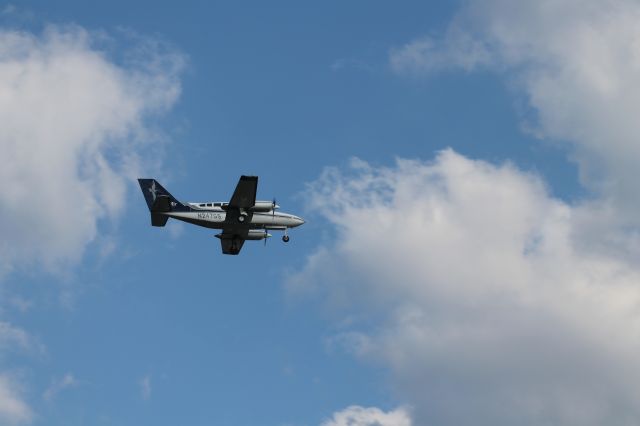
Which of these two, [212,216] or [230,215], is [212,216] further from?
[230,215]

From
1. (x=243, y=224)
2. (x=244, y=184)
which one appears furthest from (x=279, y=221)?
(x=244, y=184)

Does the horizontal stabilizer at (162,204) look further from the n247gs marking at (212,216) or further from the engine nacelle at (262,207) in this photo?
the engine nacelle at (262,207)

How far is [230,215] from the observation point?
334 feet

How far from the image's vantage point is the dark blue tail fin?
101 metres

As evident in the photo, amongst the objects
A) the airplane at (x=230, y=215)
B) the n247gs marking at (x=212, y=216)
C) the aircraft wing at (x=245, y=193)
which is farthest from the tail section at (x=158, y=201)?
the aircraft wing at (x=245, y=193)

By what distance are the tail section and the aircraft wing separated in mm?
6938

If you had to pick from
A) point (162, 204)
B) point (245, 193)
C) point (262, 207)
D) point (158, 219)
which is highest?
point (262, 207)

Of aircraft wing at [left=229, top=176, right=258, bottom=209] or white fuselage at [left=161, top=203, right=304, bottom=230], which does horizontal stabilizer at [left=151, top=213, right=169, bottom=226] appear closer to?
white fuselage at [left=161, top=203, right=304, bottom=230]

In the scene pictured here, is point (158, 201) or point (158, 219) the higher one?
point (158, 201)

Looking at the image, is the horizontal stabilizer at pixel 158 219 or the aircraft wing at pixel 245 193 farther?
the horizontal stabilizer at pixel 158 219

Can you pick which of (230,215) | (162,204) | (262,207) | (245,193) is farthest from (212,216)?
(245,193)

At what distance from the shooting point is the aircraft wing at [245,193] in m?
95.3

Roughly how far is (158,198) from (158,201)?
0.36 m

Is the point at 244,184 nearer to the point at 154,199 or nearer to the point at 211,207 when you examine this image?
the point at 211,207
